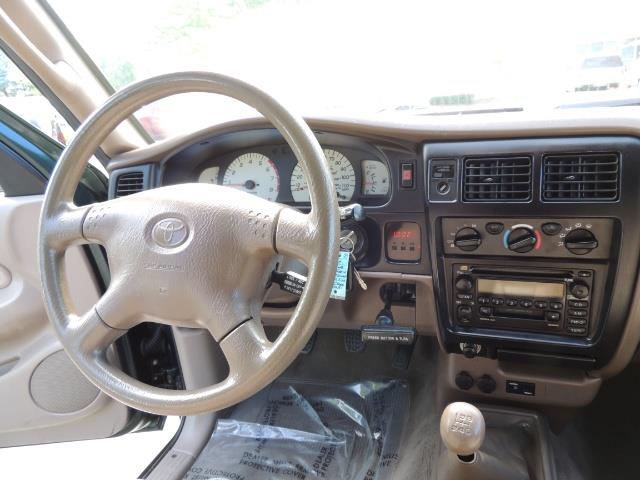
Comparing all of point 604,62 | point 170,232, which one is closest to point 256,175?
point 170,232

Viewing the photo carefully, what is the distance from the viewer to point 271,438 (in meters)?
1.78

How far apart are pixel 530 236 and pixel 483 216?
4.7 inches

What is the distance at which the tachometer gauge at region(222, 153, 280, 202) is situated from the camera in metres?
1.52

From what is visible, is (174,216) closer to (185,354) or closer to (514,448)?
(185,354)

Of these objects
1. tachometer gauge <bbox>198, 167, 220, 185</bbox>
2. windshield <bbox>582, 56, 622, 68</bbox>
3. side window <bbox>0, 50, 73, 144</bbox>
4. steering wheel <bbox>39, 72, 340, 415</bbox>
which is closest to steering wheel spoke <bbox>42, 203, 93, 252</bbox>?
steering wheel <bbox>39, 72, 340, 415</bbox>

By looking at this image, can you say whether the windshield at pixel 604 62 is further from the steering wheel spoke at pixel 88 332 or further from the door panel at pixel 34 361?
the door panel at pixel 34 361

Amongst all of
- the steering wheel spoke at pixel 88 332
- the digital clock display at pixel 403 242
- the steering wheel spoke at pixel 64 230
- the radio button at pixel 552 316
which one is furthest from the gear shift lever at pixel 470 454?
the steering wheel spoke at pixel 64 230

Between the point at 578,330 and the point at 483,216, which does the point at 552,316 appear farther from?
the point at 483,216

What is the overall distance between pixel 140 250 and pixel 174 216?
9 cm

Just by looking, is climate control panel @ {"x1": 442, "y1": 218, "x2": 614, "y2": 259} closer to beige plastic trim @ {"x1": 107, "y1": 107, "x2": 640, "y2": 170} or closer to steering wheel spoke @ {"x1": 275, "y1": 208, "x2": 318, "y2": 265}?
beige plastic trim @ {"x1": 107, "y1": 107, "x2": 640, "y2": 170}

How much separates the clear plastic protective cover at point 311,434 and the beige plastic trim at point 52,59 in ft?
3.37

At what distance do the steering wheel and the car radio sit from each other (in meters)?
0.61

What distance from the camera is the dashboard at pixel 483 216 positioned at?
119cm

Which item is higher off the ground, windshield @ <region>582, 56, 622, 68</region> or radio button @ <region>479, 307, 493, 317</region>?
windshield @ <region>582, 56, 622, 68</region>
